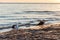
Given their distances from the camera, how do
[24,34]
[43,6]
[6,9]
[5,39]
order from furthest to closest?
[43,6] < [6,9] < [24,34] < [5,39]

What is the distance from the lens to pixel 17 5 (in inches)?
396

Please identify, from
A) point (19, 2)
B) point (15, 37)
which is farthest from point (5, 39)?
point (19, 2)

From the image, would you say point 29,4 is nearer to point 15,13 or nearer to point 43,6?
point 43,6

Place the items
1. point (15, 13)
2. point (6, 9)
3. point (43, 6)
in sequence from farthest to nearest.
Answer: point (43, 6) < point (6, 9) < point (15, 13)

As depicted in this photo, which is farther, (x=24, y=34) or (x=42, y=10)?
(x=42, y=10)

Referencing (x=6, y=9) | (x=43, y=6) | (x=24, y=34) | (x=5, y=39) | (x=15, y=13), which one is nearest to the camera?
(x=5, y=39)

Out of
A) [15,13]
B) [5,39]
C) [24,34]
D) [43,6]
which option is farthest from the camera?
[43,6]

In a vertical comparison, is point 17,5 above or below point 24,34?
above

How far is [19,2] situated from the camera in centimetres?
998

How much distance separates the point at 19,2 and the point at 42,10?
5.17 ft

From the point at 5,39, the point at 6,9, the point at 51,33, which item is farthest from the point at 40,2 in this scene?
the point at 5,39

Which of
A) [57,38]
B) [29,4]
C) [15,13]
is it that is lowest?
[57,38]

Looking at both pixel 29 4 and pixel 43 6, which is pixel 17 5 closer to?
pixel 29 4

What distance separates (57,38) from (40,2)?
615cm
